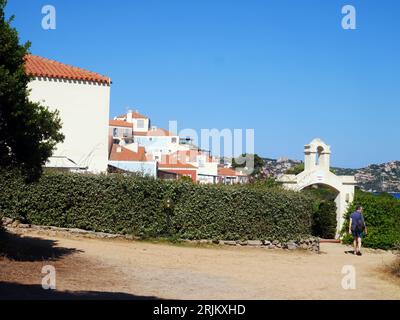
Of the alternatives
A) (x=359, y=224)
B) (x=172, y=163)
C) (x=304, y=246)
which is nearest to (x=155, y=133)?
(x=172, y=163)

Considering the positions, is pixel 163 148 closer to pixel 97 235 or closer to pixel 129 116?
pixel 129 116

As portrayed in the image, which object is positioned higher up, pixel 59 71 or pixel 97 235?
pixel 59 71

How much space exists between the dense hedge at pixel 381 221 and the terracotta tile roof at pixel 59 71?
15.1 meters

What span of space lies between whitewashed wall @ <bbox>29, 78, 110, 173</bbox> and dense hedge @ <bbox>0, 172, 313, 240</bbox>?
300 inches

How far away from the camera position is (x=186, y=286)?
11.2 metres

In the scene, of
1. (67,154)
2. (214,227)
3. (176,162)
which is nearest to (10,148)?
(214,227)

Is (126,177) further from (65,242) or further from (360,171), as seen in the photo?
(360,171)

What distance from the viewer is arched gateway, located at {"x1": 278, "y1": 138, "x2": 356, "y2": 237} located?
26.3m

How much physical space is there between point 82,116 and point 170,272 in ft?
53.0

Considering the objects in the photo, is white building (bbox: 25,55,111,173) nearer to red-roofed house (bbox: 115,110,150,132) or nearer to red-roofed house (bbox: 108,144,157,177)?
red-roofed house (bbox: 108,144,157,177)

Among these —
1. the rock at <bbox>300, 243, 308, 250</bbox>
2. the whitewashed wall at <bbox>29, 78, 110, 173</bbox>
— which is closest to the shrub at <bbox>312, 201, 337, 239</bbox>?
the rock at <bbox>300, 243, 308, 250</bbox>

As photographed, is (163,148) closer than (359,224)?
No

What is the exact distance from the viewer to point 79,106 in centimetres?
2719

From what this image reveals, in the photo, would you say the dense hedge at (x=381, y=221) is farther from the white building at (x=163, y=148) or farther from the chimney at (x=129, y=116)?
the chimney at (x=129, y=116)
